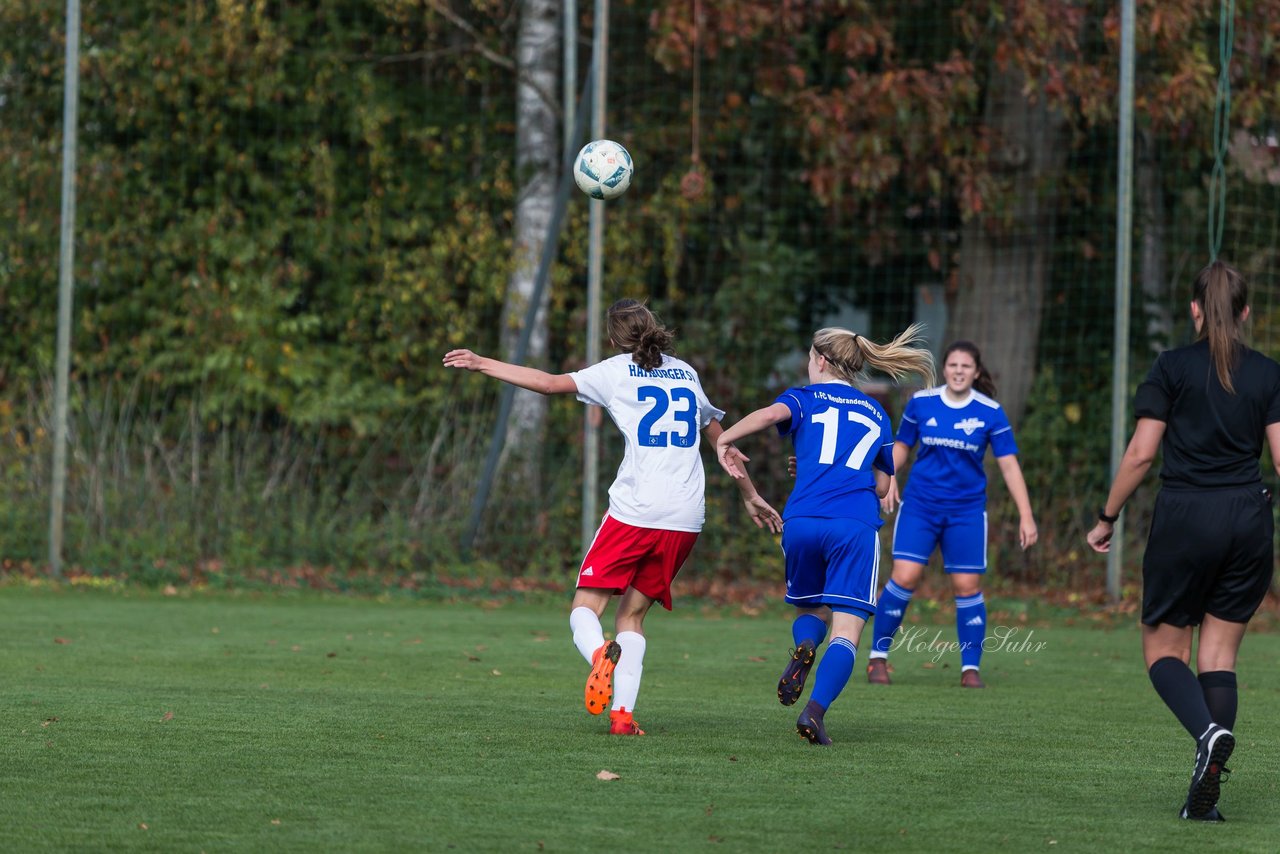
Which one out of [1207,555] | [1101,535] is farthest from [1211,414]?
[1101,535]

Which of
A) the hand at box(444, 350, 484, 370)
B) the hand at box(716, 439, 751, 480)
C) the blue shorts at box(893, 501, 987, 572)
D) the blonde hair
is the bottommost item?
the blue shorts at box(893, 501, 987, 572)

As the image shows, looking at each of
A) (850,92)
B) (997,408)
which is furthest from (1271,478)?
(997,408)

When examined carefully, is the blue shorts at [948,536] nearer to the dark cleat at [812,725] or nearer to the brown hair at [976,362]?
the brown hair at [976,362]

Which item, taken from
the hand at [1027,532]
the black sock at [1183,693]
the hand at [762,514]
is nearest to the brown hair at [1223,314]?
the black sock at [1183,693]

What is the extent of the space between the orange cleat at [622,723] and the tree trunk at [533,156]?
337 inches

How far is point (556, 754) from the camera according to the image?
608 cm

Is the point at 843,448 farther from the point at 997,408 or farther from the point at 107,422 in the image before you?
the point at 107,422

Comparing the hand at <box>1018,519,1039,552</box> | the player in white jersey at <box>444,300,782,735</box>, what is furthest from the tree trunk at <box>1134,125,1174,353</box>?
the player in white jersey at <box>444,300,782,735</box>

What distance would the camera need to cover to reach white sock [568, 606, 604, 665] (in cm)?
666

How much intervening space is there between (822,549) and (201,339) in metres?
10.6

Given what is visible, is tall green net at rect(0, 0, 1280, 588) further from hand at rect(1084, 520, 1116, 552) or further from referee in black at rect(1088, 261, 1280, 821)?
referee in black at rect(1088, 261, 1280, 821)

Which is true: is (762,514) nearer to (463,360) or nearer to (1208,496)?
(463,360)

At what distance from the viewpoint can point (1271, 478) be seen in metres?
14.4

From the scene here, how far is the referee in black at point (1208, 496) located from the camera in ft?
17.3
